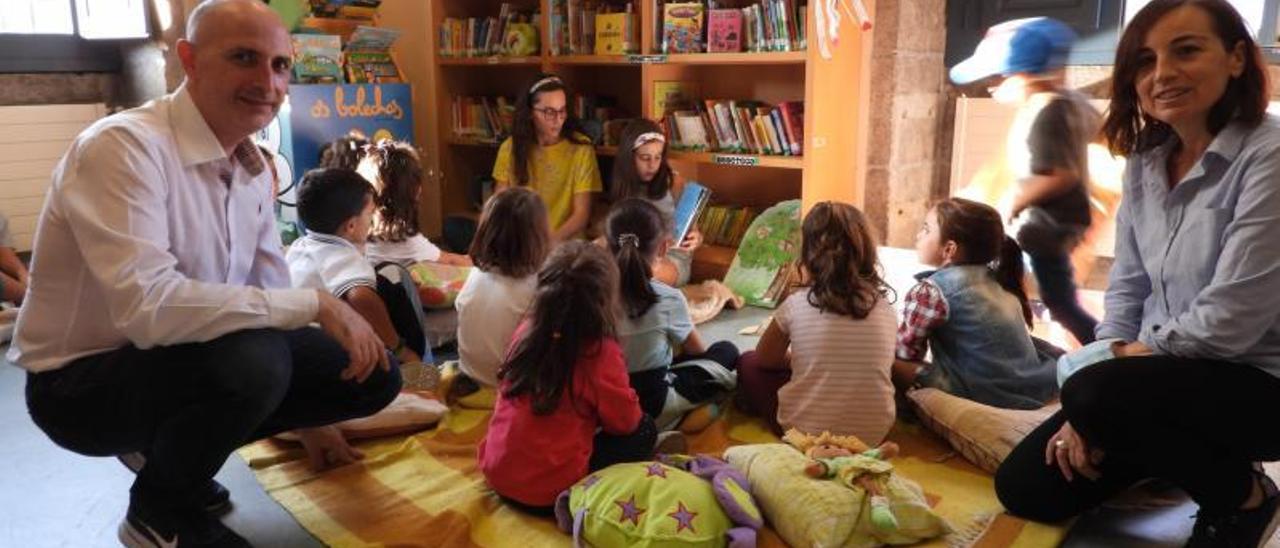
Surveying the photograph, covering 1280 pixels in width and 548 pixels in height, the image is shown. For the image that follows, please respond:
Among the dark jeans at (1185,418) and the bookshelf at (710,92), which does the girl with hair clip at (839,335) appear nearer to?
the dark jeans at (1185,418)

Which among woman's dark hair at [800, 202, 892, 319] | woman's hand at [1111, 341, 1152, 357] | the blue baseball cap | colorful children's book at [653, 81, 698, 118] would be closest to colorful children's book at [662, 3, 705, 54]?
colorful children's book at [653, 81, 698, 118]

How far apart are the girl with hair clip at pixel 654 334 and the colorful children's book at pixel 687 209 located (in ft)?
4.23

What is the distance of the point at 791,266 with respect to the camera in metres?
3.82

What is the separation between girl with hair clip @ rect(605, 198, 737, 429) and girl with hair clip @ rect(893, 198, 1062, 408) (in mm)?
558

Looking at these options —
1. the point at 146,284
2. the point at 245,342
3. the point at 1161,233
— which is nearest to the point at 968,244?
the point at 1161,233

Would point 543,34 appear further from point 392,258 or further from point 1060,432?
point 1060,432

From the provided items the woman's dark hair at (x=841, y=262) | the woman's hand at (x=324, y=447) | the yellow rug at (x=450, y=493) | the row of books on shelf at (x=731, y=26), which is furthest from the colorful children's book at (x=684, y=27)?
the woman's hand at (x=324, y=447)

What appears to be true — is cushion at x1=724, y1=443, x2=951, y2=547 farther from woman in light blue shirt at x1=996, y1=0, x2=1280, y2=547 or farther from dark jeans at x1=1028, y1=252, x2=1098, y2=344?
dark jeans at x1=1028, y1=252, x2=1098, y2=344

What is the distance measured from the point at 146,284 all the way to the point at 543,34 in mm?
3174

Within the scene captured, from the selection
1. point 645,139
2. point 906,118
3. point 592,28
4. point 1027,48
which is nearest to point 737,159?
point 645,139

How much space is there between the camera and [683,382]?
8.13 feet

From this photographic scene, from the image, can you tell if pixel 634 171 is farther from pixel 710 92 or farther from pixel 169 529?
pixel 169 529

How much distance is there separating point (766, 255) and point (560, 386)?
7.19 ft

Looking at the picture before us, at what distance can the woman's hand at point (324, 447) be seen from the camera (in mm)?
2207
